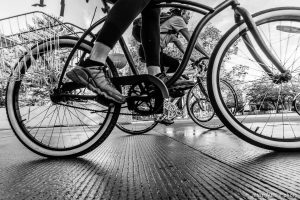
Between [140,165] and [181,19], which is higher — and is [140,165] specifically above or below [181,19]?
below

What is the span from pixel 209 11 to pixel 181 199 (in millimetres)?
1468

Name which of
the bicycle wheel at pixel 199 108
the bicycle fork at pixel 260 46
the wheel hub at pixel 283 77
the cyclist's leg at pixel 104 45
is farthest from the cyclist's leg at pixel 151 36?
the bicycle wheel at pixel 199 108

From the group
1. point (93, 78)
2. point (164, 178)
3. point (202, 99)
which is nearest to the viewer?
point (164, 178)

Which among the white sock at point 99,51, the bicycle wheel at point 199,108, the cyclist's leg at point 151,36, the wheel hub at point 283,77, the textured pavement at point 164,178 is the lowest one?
the textured pavement at point 164,178

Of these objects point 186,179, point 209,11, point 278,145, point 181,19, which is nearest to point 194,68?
point 181,19

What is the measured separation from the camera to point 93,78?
154cm

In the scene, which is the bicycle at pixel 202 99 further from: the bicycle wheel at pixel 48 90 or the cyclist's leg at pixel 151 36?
the bicycle wheel at pixel 48 90

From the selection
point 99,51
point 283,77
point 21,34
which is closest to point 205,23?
point 283,77

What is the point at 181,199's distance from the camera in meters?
0.81

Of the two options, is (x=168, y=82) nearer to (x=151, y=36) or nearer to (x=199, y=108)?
(x=151, y=36)

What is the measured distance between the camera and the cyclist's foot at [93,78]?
1525 mm

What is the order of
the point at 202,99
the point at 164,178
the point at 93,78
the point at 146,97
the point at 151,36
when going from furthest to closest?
the point at 202,99
the point at 151,36
the point at 146,97
the point at 93,78
the point at 164,178

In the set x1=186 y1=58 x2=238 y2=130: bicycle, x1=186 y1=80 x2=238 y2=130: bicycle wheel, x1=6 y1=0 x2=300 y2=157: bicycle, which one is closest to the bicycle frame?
x1=6 y1=0 x2=300 y2=157: bicycle

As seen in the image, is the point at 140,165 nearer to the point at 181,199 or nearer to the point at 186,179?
the point at 186,179
